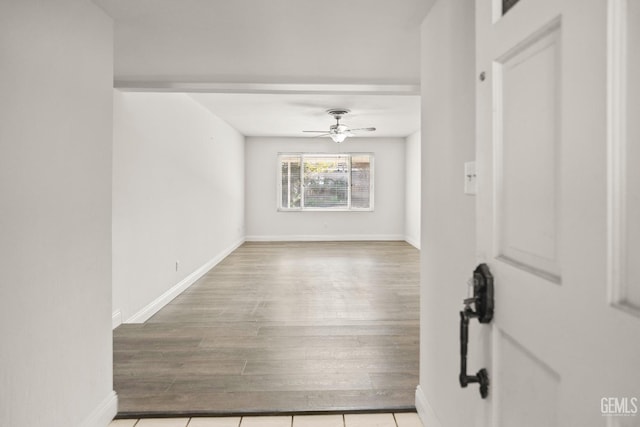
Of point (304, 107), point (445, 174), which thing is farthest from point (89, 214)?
point (304, 107)

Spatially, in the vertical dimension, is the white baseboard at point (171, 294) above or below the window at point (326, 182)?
below

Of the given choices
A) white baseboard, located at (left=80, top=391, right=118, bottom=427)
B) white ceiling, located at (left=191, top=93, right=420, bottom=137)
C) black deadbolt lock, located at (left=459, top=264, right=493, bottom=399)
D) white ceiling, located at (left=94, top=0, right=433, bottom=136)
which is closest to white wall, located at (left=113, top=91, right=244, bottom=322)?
white ceiling, located at (left=191, top=93, right=420, bottom=137)

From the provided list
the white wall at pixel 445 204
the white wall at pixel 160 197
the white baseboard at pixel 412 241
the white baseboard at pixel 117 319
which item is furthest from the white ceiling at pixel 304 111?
the white wall at pixel 445 204

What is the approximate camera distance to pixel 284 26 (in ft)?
7.28

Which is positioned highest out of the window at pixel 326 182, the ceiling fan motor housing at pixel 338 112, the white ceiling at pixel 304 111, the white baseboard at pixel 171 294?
the white ceiling at pixel 304 111

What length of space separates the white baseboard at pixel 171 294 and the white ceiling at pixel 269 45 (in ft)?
6.76

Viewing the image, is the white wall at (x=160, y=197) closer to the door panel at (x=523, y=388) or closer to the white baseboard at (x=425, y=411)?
the white baseboard at (x=425, y=411)

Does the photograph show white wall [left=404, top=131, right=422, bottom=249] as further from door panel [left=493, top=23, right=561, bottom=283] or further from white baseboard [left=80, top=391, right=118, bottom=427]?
door panel [left=493, top=23, right=561, bottom=283]

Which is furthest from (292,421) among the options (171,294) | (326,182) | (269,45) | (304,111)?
(326,182)

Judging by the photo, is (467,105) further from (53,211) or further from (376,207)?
(376,207)

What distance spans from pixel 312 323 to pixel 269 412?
4.68 feet

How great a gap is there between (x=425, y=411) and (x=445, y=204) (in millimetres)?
1081

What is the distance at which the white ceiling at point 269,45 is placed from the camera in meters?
2.02

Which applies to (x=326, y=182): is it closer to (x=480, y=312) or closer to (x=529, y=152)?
(x=480, y=312)
